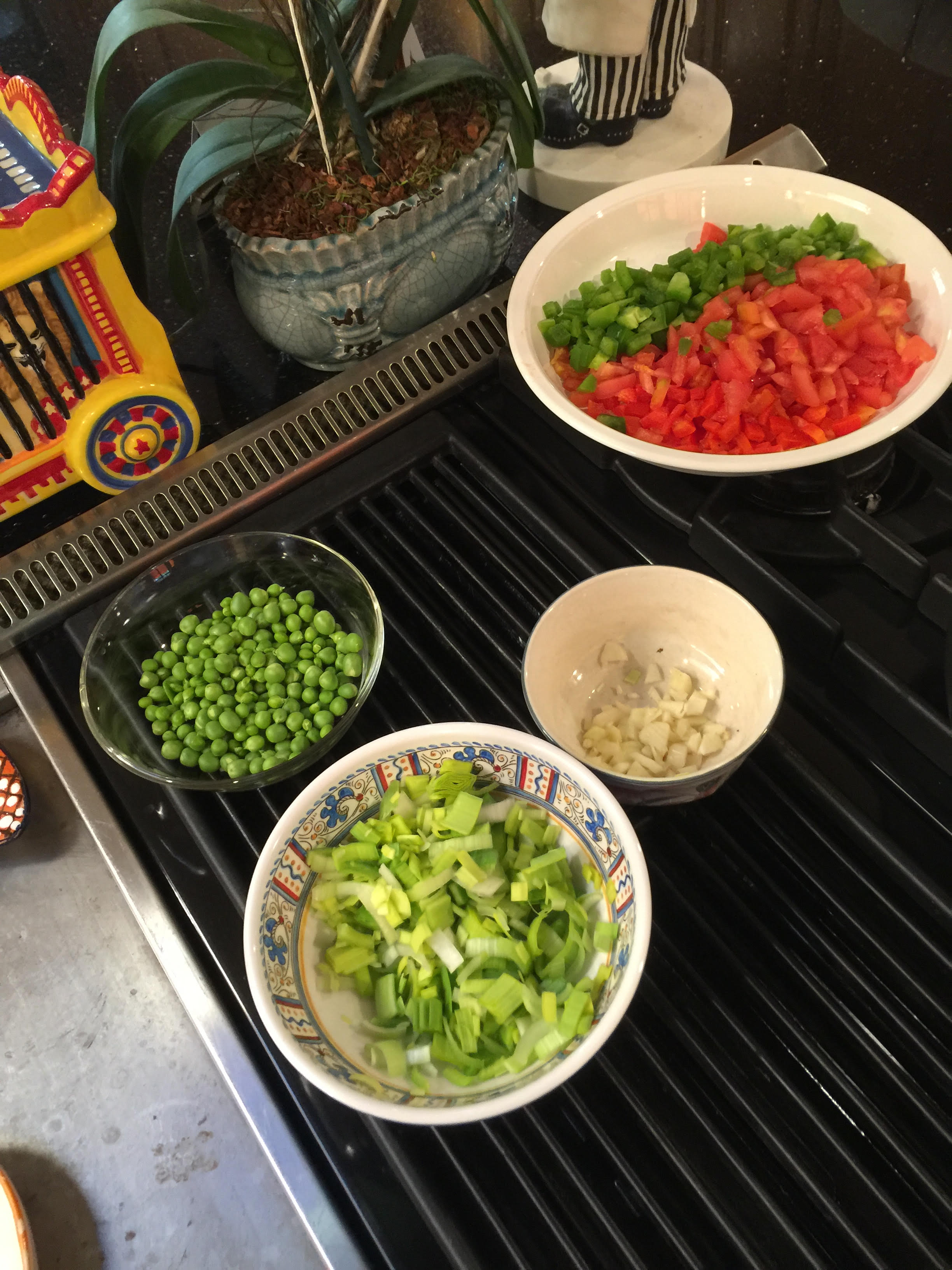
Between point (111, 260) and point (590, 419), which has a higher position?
point (111, 260)

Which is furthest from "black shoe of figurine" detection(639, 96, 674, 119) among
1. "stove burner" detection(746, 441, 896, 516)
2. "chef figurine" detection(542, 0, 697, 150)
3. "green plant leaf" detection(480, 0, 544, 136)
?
"stove burner" detection(746, 441, 896, 516)

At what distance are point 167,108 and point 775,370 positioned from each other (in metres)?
0.68

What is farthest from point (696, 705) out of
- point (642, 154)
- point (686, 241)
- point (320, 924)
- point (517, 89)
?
point (642, 154)

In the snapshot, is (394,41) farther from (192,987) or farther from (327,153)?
(192,987)

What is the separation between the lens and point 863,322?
967 millimetres

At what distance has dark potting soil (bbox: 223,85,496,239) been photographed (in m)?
0.99

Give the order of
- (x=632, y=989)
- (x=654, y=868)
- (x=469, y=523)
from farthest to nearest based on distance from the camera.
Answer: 1. (x=469, y=523)
2. (x=654, y=868)
3. (x=632, y=989)

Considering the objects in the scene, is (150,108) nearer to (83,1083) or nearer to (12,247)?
(12,247)

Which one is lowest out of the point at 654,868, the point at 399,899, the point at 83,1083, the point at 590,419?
the point at 83,1083

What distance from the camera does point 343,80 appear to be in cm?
88

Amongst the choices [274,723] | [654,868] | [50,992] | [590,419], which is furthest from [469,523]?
[50,992]

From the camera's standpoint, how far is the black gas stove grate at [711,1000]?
64 cm

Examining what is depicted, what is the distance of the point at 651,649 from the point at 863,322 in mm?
430

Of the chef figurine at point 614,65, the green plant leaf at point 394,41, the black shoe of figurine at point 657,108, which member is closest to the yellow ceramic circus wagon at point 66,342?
the green plant leaf at point 394,41
